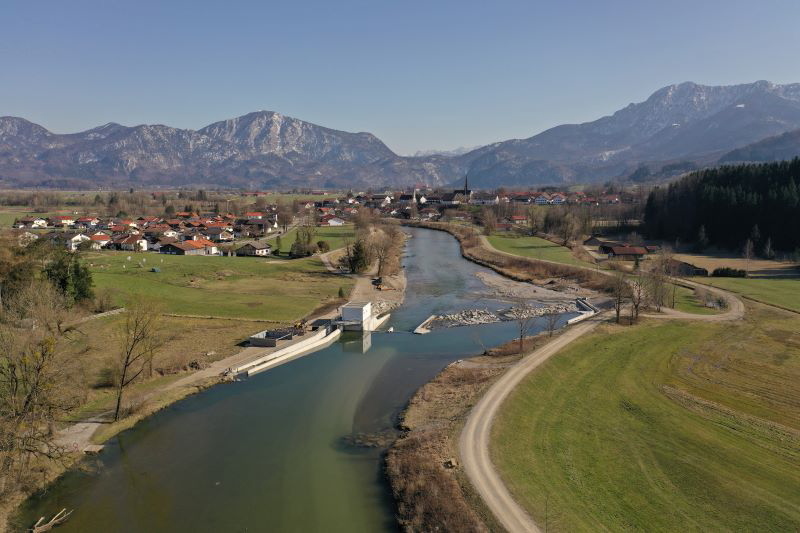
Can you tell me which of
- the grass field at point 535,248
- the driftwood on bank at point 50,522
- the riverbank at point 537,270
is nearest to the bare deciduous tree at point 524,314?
the riverbank at point 537,270

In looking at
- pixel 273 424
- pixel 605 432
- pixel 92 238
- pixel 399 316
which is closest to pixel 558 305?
pixel 399 316

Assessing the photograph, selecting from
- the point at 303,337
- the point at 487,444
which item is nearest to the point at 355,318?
the point at 303,337

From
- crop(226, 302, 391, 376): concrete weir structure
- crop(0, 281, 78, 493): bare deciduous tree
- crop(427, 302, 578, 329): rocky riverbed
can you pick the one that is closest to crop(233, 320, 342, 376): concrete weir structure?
crop(226, 302, 391, 376): concrete weir structure

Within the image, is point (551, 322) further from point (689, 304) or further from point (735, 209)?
point (735, 209)

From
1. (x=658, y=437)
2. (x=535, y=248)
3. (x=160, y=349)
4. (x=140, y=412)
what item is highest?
(x=535, y=248)

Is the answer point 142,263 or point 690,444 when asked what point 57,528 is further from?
point 142,263

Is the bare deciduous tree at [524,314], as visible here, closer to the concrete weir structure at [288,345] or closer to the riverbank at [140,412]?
the concrete weir structure at [288,345]
